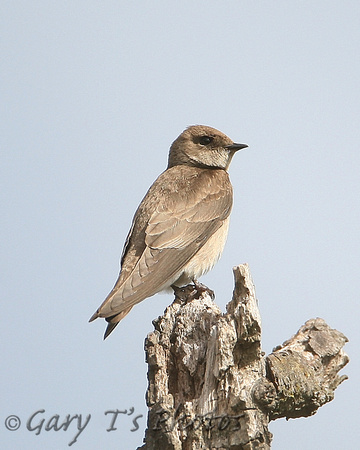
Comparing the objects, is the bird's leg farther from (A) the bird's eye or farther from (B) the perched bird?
(A) the bird's eye

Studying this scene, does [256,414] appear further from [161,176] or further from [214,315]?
[161,176]

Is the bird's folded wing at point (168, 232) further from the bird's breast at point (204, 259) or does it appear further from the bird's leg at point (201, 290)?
the bird's leg at point (201, 290)

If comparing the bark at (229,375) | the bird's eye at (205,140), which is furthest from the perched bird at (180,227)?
the bark at (229,375)

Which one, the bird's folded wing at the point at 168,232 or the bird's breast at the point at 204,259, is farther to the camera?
the bird's breast at the point at 204,259

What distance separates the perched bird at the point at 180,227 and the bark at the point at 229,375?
1.17 metres

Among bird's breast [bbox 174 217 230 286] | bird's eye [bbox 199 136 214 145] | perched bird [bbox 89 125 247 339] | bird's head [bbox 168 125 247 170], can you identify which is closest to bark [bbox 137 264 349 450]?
perched bird [bbox 89 125 247 339]

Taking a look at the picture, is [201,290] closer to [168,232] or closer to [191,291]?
[191,291]

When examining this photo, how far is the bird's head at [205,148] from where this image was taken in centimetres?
973

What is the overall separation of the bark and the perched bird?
117 centimetres

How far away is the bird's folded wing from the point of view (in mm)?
7500

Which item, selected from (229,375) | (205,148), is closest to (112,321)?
(229,375)

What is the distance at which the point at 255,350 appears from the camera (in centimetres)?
542

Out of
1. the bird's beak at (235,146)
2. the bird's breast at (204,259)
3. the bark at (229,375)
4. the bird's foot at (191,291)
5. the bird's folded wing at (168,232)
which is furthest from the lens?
the bird's beak at (235,146)

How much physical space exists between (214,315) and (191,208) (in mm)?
2887
